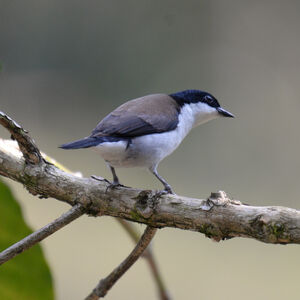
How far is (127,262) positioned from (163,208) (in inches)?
9.7

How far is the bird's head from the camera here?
246cm

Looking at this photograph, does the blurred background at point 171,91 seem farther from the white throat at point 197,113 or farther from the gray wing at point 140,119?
the gray wing at point 140,119

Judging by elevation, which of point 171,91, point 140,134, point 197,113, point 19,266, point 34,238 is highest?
point 171,91

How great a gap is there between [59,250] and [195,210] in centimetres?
371

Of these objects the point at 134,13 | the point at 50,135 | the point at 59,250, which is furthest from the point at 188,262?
the point at 134,13

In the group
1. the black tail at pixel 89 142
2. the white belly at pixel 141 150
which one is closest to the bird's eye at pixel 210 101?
the white belly at pixel 141 150

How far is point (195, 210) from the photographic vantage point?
4.65 ft

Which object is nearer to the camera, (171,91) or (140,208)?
(140,208)

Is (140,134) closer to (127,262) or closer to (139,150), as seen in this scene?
(139,150)

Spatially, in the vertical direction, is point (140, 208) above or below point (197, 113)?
below

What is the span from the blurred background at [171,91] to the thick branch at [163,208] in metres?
2.94

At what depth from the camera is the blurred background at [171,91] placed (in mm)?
4672

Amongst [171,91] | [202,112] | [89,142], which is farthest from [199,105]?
[171,91]

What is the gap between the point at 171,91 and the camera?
5777 mm
